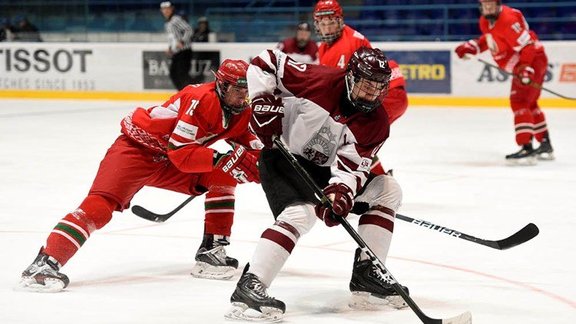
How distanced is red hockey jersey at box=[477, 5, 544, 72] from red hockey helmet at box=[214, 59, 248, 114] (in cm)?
490

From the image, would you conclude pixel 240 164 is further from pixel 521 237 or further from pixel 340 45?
pixel 340 45

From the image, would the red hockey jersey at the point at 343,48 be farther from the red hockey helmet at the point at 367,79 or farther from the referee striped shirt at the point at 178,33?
the referee striped shirt at the point at 178,33

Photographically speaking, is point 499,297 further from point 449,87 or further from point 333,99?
point 449,87

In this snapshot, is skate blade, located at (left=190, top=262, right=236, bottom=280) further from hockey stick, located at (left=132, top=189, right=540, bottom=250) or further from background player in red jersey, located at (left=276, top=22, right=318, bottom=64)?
background player in red jersey, located at (left=276, top=22, right=318, bottom=64)

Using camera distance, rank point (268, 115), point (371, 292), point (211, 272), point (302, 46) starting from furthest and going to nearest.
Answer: point (302, 46) < point (211, 272) < point (371, 292) < point (268, 115)

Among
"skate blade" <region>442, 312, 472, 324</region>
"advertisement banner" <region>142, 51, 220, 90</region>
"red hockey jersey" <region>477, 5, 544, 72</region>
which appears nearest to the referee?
"advertisement banner" <region>142, 51, 220, 90</region>

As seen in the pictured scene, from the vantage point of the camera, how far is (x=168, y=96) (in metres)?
14.6

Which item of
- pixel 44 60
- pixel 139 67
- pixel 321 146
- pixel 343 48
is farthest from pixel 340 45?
pixel 44 60

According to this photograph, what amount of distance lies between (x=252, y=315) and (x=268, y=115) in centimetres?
71

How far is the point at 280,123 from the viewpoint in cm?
400

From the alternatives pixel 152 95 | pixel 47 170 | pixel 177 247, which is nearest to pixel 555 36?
pixel 152 95

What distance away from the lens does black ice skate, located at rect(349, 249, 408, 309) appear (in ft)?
13.4

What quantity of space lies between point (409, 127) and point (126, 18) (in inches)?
256

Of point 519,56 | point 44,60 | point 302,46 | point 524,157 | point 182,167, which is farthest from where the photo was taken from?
point 44,60
